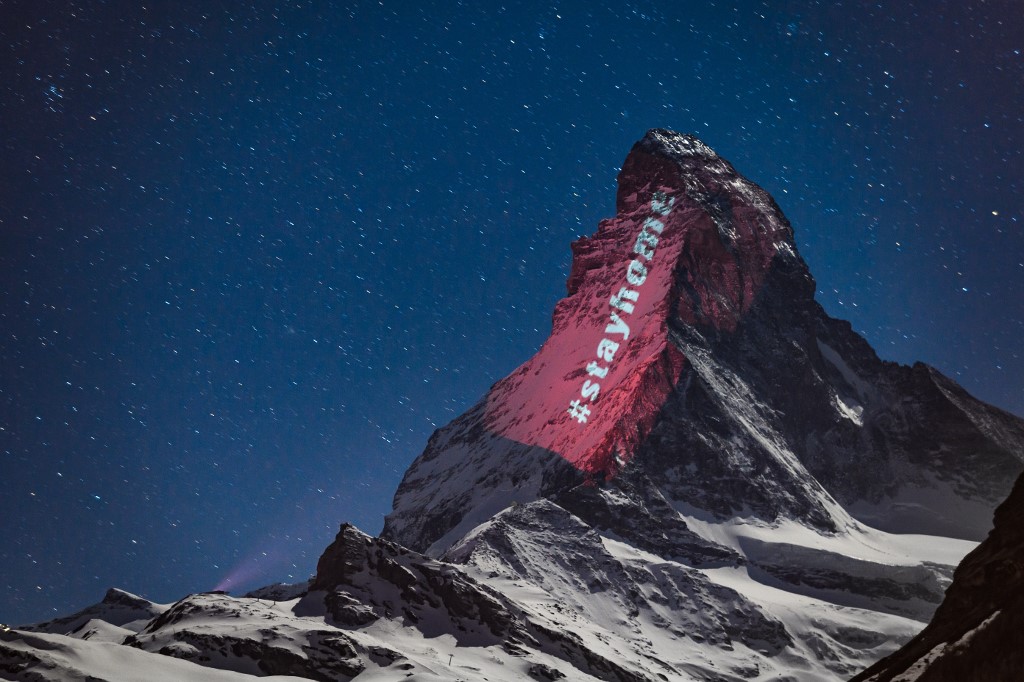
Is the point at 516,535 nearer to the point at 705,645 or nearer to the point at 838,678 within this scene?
the point at 705,645

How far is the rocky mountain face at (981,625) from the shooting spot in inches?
421

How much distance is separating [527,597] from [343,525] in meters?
27.7

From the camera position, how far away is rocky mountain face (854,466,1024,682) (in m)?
10.7

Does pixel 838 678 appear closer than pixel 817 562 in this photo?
Yes

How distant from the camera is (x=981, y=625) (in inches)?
434

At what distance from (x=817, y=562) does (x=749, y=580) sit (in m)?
17.2

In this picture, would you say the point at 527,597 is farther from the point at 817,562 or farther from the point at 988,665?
the point at 988,665

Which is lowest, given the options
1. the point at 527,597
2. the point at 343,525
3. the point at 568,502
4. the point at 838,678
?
the point at 838,678

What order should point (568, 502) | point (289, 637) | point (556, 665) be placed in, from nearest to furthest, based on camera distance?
point (289, 637) < point (556, 665) < point (568, 502)

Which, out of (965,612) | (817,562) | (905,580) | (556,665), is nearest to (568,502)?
(817,562)

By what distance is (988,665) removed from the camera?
35.1 feet

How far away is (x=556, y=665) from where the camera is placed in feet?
331

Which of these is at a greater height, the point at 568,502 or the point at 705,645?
the point at 568,502

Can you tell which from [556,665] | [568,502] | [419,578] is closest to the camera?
[556,665]
